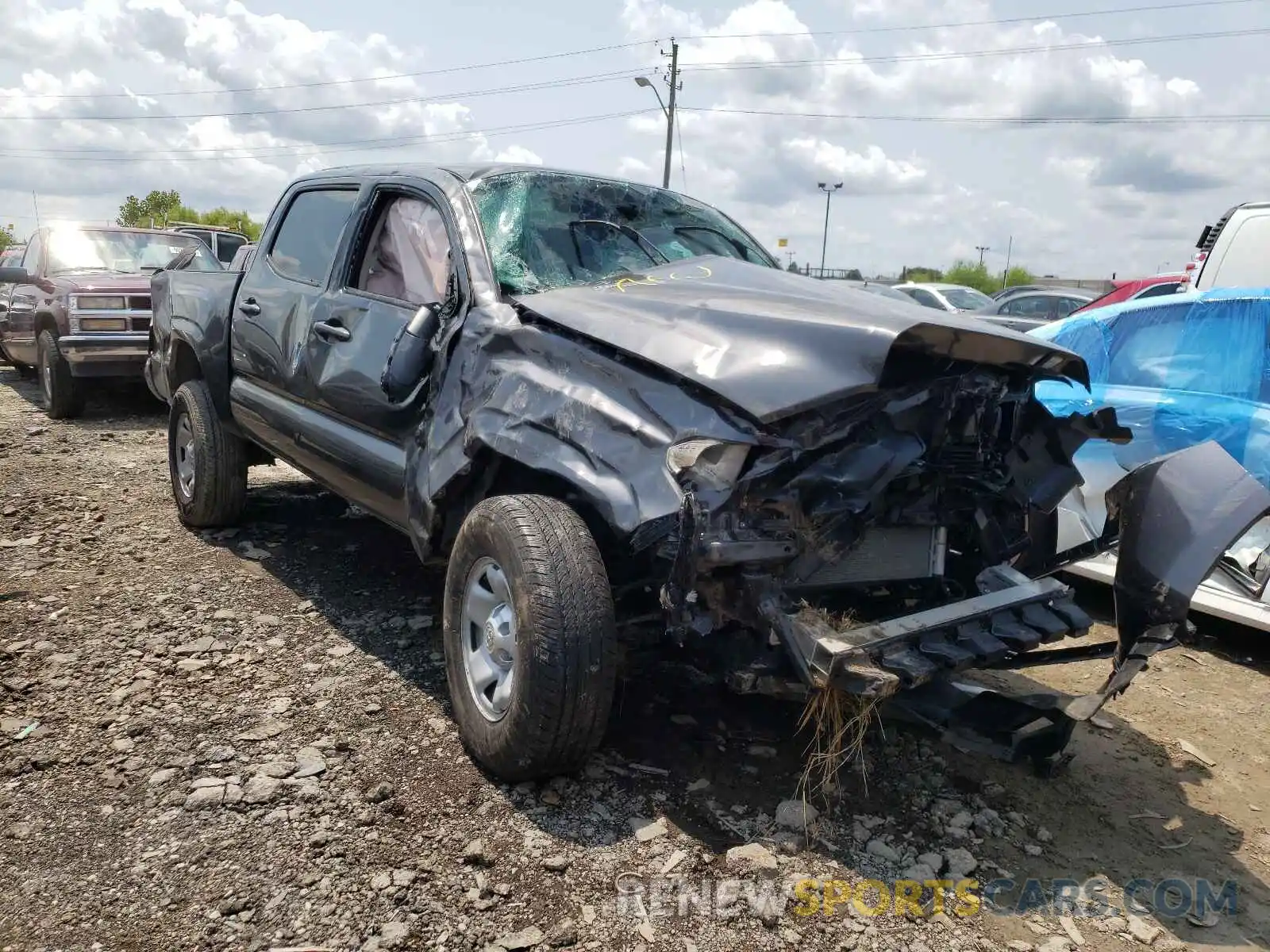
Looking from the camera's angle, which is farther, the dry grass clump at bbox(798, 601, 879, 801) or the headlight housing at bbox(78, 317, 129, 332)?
the headlight housing at bbox(78, 317, 129, 332)

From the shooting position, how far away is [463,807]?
284 cm

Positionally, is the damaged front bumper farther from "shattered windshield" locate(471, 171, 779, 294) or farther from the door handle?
the door handle

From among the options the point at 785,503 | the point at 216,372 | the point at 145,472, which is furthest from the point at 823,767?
the point at 145,472

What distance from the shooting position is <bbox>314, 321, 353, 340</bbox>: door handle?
3846mm

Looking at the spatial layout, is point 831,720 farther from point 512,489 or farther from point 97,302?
point 97,302

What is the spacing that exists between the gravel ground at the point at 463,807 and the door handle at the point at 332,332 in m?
1.25

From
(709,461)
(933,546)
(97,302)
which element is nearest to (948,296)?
(97,302)

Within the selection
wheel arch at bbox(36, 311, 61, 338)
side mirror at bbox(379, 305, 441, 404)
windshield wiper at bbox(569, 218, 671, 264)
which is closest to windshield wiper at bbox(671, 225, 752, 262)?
windshield wiper at bbox(569, 218, 671, 264)

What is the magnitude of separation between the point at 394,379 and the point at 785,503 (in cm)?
156

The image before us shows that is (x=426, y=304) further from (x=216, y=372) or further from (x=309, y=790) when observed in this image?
(x=216, y=372)

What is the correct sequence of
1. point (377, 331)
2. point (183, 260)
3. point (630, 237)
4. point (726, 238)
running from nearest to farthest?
1. point (377, 331)
2. point (630, 237)
3. point (726, 238)
4. point (183, 260)

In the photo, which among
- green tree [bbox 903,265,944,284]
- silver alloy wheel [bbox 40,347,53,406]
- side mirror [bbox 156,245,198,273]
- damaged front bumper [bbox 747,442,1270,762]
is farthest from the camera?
green tree [bbox 903,265,944,284]

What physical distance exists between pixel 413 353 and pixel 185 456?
2.75m

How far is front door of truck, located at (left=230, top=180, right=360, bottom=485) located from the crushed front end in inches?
87.4
